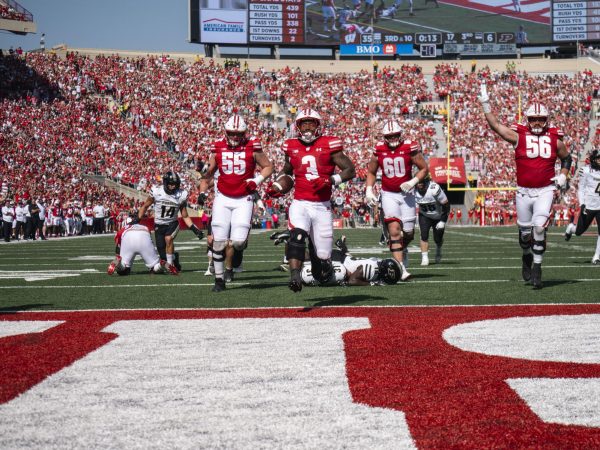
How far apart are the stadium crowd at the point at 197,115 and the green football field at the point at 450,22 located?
2947 millimetres

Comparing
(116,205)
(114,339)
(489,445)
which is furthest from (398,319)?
(116,205)

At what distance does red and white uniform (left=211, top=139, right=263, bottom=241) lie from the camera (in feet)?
30.3

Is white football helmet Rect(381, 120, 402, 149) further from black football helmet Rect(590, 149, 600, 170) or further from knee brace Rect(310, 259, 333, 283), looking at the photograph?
black football helmet Rect(590, 149, 600, 170)

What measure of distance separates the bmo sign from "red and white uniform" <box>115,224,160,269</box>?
1727 inches

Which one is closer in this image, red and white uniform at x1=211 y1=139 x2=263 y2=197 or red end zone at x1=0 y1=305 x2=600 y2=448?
red end zone at x1=0 y1=305 x2=600 y2=448

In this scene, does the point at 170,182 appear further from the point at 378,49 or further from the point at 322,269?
the point at 378,49

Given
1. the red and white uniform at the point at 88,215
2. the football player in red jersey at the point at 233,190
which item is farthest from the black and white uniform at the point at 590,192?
the red and white uniform at the point at 88,215

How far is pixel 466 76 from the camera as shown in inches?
2087

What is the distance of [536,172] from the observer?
9328mm

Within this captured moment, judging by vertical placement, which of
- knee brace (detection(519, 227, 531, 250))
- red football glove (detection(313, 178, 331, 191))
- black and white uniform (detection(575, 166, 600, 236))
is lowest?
knee brace (detection(519, 227, 531, 250))

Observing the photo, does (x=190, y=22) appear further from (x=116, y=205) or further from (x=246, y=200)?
(x=246, y=200)

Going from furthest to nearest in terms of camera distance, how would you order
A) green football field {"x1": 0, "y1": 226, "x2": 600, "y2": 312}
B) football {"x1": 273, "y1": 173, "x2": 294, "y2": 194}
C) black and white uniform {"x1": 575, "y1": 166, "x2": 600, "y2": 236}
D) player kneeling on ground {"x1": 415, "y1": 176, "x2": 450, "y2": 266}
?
player kneeling on ground {"x1": 415, "y1": 176, "x2": 450, "y2": 266}, black and white uniform {"x1": 575, "y1": 166, "x2": 600, "y2": 236}, green football field {"x1": 0, "y1": 226, "x2": 600, "y2": 312}, football {"x1": 273, "y1": 173, "x2": 294, "y2": 194}

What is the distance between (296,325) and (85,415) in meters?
2.77

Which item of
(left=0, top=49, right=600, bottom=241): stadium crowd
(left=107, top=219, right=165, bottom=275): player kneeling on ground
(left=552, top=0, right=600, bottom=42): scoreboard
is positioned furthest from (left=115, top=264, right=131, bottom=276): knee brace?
(left=552, top=0, right=600, bottom=42): scoreboard
